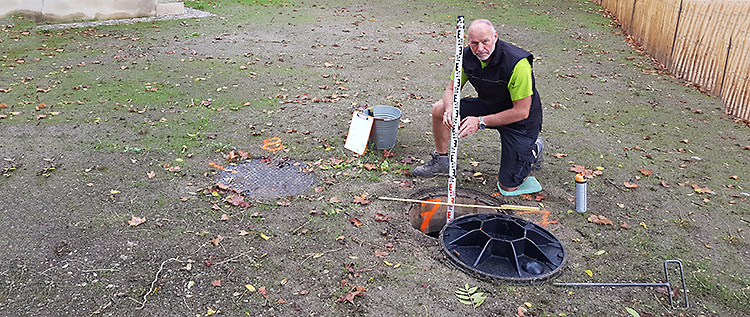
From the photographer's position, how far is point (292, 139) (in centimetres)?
595

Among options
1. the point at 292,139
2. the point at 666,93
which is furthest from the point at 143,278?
the point at 666,93

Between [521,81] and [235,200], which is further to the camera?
[235,200]

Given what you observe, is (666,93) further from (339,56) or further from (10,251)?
(10,251)

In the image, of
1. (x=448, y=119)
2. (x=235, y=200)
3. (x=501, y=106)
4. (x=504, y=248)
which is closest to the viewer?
(x=504, y=248)

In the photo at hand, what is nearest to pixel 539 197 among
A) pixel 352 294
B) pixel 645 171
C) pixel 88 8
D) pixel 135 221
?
pixel 645 171

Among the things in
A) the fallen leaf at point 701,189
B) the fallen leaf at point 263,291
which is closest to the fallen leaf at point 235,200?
the fallen leaf at point 263,291

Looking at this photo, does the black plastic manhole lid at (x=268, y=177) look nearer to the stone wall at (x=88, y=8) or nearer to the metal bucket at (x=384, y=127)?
the metal bucket at (x=384, y=127)

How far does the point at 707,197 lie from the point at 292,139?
166 inches

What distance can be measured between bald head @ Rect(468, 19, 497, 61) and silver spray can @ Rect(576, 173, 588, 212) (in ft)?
4.31

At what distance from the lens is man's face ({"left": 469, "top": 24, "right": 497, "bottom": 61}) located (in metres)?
4.23

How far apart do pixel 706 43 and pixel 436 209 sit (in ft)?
20.6

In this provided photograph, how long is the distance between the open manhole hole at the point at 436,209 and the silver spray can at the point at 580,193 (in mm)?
651

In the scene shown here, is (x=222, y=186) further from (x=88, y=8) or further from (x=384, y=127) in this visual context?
(x=88, y=8)

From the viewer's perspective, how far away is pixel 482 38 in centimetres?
424
